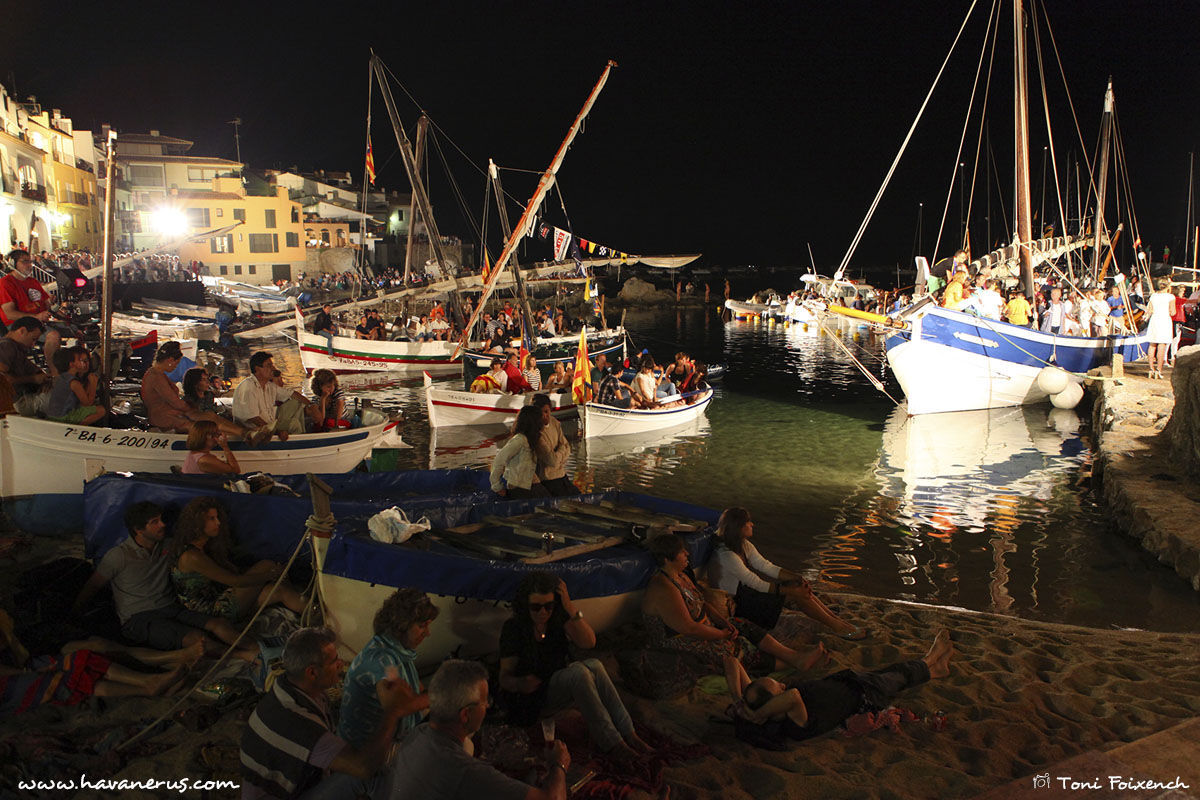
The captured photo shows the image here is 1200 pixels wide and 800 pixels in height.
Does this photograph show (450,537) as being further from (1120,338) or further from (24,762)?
(1120,338)

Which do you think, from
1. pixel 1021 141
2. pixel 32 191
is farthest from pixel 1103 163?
pixel 32 191

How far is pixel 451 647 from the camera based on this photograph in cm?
554

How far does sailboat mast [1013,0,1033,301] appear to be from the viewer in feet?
67.2

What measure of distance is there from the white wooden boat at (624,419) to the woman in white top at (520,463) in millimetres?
9041

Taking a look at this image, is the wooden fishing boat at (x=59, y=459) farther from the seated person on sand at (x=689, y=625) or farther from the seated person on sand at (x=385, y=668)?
the seated person on sand at (x=689, y=625)

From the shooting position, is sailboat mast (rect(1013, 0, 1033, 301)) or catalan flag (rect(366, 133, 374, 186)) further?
catalan flag (rect(366, 133, 374, 186))

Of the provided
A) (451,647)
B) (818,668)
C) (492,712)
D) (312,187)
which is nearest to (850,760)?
(818,668)

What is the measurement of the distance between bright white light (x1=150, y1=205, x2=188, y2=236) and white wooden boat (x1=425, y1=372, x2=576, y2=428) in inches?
1872

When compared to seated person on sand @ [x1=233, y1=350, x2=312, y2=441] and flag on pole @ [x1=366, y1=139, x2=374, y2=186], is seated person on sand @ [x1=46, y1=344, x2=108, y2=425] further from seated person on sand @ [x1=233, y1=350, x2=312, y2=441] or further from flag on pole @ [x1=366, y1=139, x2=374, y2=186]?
flag on pole @ [x1=366, y1=139, x2=374, y2=186]

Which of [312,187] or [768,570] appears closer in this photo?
[768,570]

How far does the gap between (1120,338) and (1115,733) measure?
20.2 metres

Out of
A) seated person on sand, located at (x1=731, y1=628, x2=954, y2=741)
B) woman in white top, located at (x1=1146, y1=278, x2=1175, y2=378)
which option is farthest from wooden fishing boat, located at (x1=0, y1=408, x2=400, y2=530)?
woman in white top, located at (x1=1146, y1=278, x2=1175, y2=378)

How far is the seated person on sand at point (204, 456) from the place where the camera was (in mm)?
7789

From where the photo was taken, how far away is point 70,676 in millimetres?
5203
